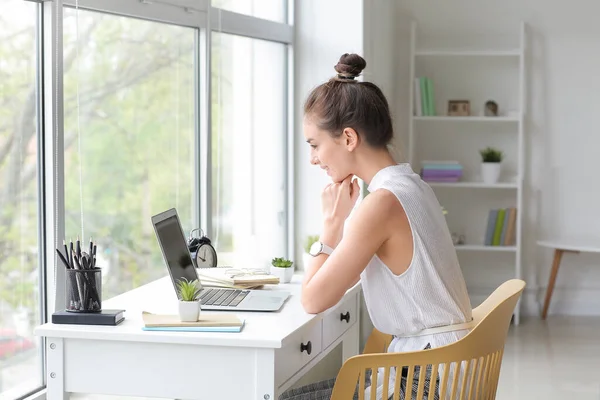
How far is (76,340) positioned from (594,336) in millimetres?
4029

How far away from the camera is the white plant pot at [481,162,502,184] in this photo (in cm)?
586

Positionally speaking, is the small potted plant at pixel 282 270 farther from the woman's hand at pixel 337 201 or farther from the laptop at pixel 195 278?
the woman's hand at pixel 337 201

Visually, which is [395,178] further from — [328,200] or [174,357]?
[174,357]

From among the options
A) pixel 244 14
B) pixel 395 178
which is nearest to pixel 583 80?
pixel 244 14

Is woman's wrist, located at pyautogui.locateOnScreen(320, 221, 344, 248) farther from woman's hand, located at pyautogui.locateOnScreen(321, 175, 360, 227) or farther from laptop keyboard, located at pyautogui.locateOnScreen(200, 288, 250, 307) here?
laptop keyboard, located at pyautogui.locateOnScreen(200, 288, 250, 307)

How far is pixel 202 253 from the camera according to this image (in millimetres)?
2984

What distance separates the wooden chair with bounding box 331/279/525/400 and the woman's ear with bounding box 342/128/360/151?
513 millimetres

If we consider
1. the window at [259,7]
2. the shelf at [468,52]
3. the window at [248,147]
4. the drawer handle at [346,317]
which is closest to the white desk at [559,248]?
the shelf at [468,52]

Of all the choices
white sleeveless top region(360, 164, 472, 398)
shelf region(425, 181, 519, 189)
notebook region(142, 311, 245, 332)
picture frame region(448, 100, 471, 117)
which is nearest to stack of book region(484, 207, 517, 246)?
shelf region(425, 181, 519, 189)

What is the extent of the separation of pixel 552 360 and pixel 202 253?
2570mm

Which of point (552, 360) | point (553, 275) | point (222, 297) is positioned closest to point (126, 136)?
point (222, 297)

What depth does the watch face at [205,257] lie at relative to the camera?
2.96 meters

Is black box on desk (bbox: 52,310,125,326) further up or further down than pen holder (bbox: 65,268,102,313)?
further down

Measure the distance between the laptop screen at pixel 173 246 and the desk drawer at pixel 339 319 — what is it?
42 cm
